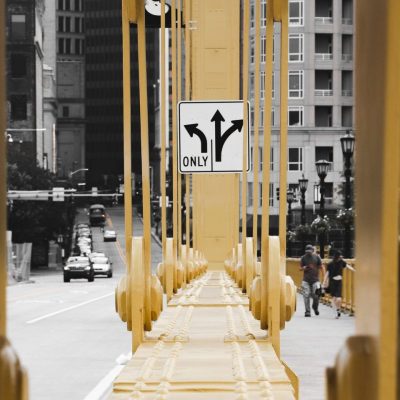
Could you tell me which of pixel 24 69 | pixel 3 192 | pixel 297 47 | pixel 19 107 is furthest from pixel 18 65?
pixel 3 192

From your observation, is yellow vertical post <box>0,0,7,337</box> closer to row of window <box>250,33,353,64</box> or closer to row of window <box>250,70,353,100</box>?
row of window <box>250,33,353,64</box>

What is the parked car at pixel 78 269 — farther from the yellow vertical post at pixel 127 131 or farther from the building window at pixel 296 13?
the yellow vertical post at pixel 127 131

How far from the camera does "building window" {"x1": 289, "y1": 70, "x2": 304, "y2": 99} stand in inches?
3135

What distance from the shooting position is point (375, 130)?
1.90 meters

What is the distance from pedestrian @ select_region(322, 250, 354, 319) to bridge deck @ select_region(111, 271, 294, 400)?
15805 mm

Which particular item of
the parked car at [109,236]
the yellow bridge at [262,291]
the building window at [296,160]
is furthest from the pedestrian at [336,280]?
the parked car at [109,236]

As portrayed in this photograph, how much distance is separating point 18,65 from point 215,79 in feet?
321

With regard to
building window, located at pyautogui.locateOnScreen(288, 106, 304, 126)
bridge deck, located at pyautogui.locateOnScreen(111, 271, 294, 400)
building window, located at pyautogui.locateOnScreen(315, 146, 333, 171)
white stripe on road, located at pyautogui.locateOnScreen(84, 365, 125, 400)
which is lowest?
white stripe on road, located at pyautogui.locateOnScreen(84, 365, 125, 400)

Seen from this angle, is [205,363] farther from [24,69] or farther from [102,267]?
[24,69]

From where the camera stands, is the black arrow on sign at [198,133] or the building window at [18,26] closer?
the black arrow on sign at [198,133]

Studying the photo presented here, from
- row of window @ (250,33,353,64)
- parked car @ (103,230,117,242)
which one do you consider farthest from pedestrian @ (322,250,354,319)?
parked car @ (103,230,117,242)

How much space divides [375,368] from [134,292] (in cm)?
480

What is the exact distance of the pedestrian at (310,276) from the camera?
27141 millimetres

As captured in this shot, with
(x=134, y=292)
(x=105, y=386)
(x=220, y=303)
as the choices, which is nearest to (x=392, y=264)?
(x=134, y=292)
